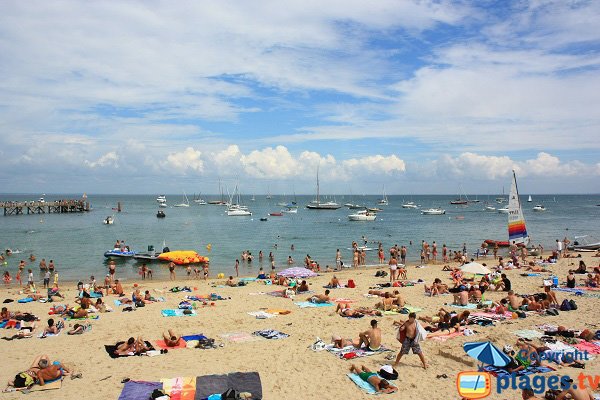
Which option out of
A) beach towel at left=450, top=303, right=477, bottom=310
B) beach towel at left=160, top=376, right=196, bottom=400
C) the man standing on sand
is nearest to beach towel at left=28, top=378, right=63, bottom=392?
beach towel at left=160, top=376, right=196, bottom=400

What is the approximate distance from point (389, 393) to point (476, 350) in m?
2.28

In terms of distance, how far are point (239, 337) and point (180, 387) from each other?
4.20 meters

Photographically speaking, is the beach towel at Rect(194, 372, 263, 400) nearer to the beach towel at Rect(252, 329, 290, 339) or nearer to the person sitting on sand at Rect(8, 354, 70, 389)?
the beach towel at Rect(252, 329, 290, 339)

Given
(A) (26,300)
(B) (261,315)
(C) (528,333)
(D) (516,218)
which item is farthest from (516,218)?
(A) (26,300)

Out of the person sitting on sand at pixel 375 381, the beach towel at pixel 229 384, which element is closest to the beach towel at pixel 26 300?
the beach towel at pixel 229 384

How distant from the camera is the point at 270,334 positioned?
561 inches

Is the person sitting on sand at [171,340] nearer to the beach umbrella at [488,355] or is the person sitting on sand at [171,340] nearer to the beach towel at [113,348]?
the beach towel at [113,348]

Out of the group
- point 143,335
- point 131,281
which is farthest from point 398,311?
point 131,281

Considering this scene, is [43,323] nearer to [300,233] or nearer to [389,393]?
[389,393]

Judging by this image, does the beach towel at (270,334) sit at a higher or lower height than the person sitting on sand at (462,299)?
lower

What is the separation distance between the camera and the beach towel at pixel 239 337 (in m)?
13.8

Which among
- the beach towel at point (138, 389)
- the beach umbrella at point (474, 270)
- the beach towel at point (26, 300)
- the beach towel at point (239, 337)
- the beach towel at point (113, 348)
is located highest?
the beach umbrella at point (474, 270)

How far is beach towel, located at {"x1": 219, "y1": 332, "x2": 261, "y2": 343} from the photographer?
1376 cm

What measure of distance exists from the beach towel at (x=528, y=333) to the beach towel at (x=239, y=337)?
8.04 metres
